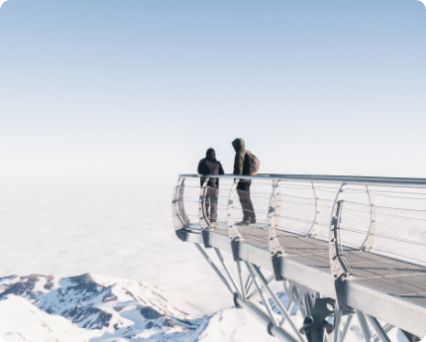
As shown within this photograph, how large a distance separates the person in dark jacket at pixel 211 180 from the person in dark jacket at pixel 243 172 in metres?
0.53

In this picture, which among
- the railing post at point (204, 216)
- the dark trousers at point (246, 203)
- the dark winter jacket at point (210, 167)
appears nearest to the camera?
the dark trousers at point (246, 203)

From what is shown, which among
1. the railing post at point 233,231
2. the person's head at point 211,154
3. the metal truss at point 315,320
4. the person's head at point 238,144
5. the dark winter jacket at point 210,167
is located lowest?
the metal truss at point 315,320

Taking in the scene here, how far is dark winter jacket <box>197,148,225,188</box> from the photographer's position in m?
8.55

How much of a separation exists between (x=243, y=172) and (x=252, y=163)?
0.27 m

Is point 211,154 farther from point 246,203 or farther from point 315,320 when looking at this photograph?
point 315,320

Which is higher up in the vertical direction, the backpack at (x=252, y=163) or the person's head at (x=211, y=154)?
the person's head at (x=211, y=154)

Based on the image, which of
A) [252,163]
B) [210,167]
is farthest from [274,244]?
[210,167]

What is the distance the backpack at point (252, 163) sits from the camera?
824 centimetres

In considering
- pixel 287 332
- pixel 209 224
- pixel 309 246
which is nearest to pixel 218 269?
pixel 209 224

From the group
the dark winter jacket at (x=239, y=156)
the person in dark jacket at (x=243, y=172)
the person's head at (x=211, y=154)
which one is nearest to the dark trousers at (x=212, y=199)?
the person in dark jacket at (x=243, y=172)

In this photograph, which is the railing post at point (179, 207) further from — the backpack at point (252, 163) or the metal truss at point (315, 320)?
the metal truss at point (315, 320)

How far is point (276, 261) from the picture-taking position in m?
5.81

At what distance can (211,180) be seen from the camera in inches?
337

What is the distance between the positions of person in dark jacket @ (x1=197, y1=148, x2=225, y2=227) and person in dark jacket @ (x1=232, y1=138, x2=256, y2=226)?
0.53 metres
